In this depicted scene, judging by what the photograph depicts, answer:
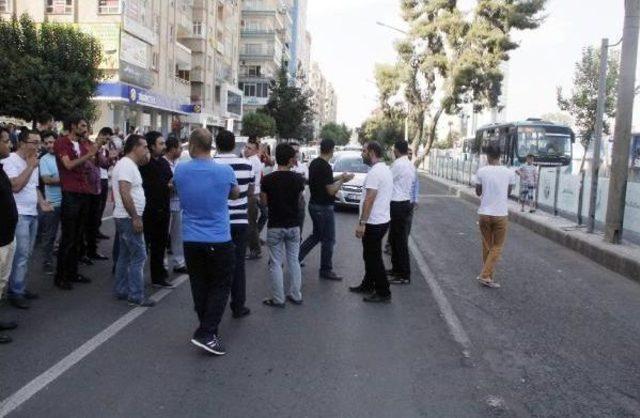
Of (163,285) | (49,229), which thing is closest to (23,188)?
(49,229)

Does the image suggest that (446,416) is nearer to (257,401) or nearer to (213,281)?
(257,401)

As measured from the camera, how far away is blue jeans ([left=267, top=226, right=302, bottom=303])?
23.7 ft

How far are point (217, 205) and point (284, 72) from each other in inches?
2605

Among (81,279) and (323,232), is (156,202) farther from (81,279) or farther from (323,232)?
(323,232)

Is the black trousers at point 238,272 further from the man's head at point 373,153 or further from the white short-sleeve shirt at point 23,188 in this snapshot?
the white short-sleeve shirt at point 23,188

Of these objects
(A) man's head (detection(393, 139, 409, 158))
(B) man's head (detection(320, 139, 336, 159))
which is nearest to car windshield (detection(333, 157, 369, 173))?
(A) man's head (detection(393, 139, 409, 158))

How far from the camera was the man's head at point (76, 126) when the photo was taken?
7832 mm

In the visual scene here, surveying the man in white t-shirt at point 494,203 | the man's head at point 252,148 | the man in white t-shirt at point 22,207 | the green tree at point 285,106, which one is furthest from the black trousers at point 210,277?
the green tree at point 285,106

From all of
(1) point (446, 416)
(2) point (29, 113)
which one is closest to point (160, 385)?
(1) point (446, 416)

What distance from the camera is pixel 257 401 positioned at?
4.43m

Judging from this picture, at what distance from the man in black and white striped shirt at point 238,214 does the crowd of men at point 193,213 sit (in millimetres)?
10

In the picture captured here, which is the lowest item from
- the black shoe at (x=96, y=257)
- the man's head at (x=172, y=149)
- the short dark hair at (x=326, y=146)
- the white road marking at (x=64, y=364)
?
the black shoe at (x=96, y=257)

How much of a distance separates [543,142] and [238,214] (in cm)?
2667

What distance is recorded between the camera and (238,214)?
673 centimetres
